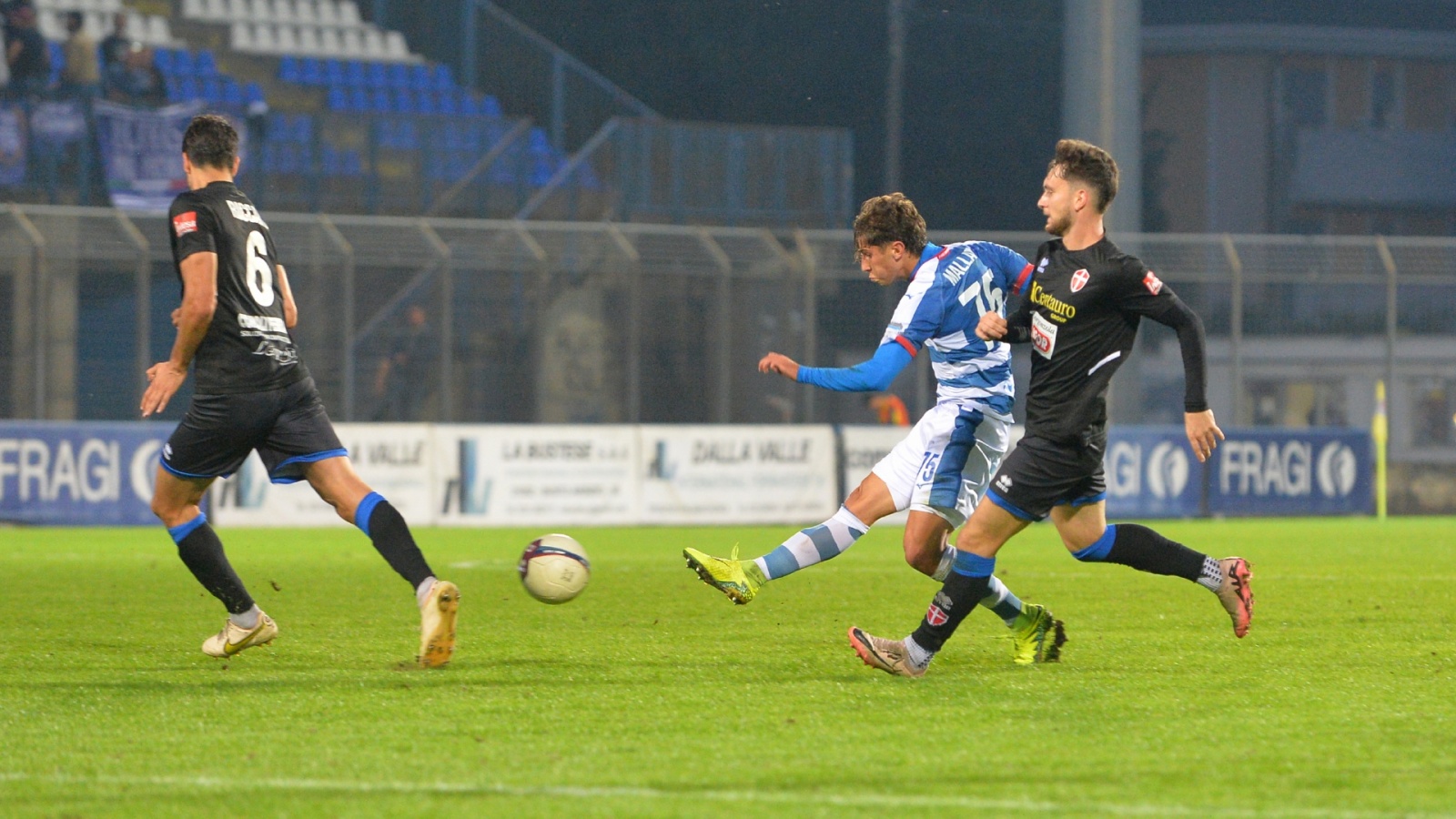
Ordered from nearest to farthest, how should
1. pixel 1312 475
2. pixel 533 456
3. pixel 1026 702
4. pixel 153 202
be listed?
pixel 1026 702 < pixel 533 456 < pixel 1312 475 < pixel 153 202

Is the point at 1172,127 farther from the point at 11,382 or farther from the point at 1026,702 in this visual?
the point at 1026,702

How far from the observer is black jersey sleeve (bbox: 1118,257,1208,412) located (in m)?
5.92

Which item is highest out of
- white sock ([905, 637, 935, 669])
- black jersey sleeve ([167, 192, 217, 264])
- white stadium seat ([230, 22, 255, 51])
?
white stadium seat ([230, 22, 255, 51])

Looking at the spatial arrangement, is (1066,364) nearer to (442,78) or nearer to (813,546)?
(813,546)

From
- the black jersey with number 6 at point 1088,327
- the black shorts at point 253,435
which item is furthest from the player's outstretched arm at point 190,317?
the black jersey with number 6 at point 1088,327

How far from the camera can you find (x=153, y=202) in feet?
79.9

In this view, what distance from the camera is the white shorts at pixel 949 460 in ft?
22.1

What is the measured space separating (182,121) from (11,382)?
295 inches

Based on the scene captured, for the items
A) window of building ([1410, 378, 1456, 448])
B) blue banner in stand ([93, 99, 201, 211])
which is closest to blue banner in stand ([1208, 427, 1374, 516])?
window of building ([1410, 378, 1456, 448])

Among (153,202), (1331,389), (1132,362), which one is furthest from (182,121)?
(1331,389)

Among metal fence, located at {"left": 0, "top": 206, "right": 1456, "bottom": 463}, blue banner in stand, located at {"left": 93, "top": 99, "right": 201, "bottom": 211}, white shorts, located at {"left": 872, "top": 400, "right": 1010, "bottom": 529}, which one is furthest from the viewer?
blue banner in stand, located at {"left": 93, "top": 99, "right": 201, "bottom": 211}

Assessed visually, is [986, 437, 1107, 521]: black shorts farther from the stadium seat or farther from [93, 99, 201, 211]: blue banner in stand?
the stadium seat

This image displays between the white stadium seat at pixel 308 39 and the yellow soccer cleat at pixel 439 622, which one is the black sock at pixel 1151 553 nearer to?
the yellow soccer cleat at pixel 439 622

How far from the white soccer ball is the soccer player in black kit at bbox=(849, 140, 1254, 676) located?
4.65 ft
